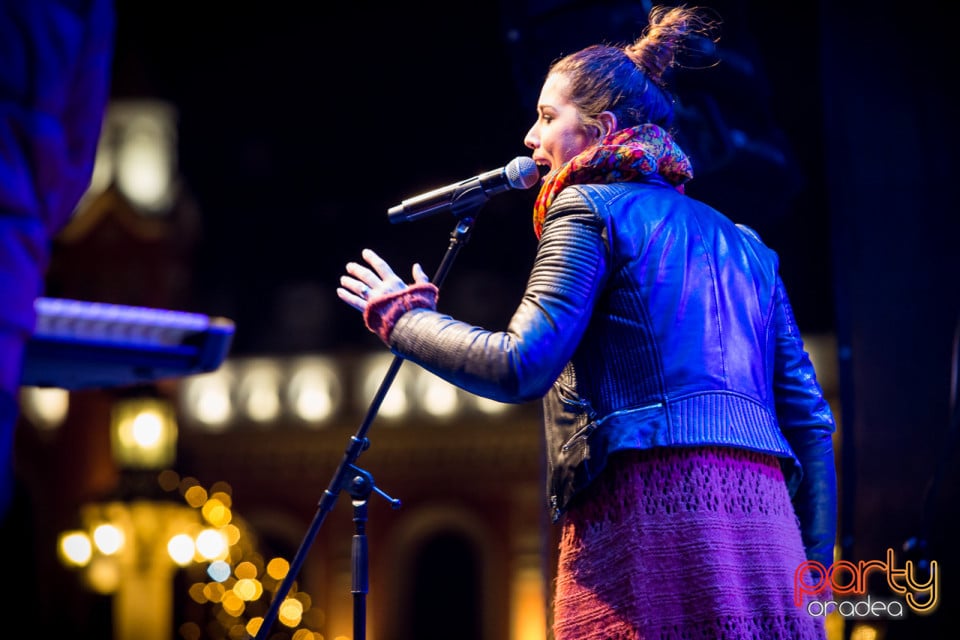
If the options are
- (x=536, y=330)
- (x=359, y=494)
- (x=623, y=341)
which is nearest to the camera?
(x=536, y=330)

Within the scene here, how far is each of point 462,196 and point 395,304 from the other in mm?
392

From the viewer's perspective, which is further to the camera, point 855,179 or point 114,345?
point 855,179

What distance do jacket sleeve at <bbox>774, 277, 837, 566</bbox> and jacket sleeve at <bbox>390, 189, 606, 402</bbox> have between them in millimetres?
449

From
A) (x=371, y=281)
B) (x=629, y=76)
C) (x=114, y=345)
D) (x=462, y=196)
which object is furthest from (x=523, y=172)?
(x=114, y=345)

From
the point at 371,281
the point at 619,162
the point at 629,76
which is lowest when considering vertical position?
the point at 371,281

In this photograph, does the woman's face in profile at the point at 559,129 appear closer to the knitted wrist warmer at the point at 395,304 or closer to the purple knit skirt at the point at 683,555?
the knitted wrist warmer at the point at 395,304

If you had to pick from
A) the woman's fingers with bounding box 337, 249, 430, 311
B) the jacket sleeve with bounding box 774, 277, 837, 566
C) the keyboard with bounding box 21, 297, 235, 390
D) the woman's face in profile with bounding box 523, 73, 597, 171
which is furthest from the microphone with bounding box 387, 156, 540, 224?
the keyboard with bounding box 21, 297, 235, 390

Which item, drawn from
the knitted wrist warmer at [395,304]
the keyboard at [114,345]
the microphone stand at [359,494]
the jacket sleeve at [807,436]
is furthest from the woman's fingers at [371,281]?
the jacket sleeve at [807,436]

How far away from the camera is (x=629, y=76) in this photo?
196 centimetres

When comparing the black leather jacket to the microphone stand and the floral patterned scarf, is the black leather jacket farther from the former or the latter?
the microphone stand

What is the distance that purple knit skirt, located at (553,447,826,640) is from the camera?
1.68m

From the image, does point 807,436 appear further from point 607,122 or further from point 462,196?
point 462,196

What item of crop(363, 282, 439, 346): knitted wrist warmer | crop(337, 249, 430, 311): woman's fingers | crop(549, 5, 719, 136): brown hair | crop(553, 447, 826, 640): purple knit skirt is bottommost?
crop(553, 447, 826, 640): purple knit skirt

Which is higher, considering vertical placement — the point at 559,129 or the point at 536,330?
the point at 559,129
